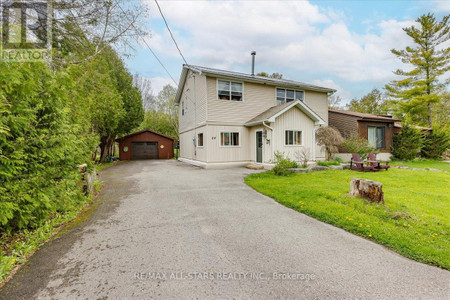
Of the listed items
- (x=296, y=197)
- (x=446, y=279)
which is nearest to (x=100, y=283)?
(x=446, y=279)

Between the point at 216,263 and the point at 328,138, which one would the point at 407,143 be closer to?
the point at 328,138

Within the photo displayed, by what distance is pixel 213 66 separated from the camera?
16.4 meters

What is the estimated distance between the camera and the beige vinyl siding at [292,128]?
11.5 metres

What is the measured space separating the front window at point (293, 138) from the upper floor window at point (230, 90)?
12.9 ft

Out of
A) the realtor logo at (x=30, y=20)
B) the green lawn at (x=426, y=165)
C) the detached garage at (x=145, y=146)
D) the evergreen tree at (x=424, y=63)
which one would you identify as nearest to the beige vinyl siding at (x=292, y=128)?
the green lawn at (x=426, y=165)

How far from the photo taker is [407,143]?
1440cm

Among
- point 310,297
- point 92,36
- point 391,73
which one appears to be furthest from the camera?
point 391,73

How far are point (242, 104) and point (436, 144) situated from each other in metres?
16.1

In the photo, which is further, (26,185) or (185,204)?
(185,204)

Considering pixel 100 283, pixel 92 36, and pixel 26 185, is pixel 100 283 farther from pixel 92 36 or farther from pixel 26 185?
pixel 92 36

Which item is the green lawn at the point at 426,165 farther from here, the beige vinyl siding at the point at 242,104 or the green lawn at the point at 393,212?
the beige vinyl siding at the point at 242,104

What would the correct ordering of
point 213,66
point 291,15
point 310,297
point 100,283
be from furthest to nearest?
point 213,66 → point 291,15 → point 100,283 → point 310,297

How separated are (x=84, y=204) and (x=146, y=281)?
162 inches

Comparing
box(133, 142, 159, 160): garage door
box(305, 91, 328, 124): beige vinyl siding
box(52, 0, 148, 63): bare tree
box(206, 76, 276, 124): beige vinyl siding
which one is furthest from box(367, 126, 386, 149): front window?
box(133, 142, 159, 160): garage door
